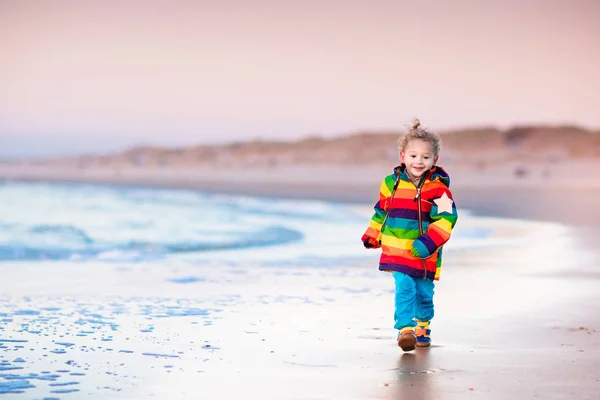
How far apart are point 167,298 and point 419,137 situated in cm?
262

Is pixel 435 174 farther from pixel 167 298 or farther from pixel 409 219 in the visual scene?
pixel 167 298

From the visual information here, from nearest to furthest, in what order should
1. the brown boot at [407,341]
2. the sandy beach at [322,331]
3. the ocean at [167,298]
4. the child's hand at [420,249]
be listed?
the sandy beach at [322,331]
the ocean at [167,298]
the brown boot at [407,341]
the child's hand at [420,249]

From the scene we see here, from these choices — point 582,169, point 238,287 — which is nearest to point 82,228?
point 238,287

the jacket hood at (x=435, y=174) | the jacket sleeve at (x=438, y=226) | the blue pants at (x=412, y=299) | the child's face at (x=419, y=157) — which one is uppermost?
the child's face at (x=419, y=157)

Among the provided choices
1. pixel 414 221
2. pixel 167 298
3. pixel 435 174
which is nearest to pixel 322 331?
pixel 414 221

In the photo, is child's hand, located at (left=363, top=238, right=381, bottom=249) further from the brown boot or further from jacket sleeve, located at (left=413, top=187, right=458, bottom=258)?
the brown boot

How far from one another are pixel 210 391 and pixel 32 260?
243 inches

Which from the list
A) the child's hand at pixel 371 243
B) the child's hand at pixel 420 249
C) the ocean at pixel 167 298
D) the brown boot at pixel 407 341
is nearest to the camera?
the ocean at pixel 167 298

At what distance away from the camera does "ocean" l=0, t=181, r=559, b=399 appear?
16.2 ft

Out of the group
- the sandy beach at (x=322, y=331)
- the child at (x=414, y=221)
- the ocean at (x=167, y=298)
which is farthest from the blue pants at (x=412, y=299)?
the ocean at (x=167, y=298)

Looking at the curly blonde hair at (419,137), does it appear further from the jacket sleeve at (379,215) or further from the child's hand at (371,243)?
the child's hand at (371,243)

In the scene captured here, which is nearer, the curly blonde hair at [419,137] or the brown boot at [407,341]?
the brown boot at [407,341]

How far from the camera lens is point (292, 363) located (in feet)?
17.0

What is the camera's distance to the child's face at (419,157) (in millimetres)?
5828
